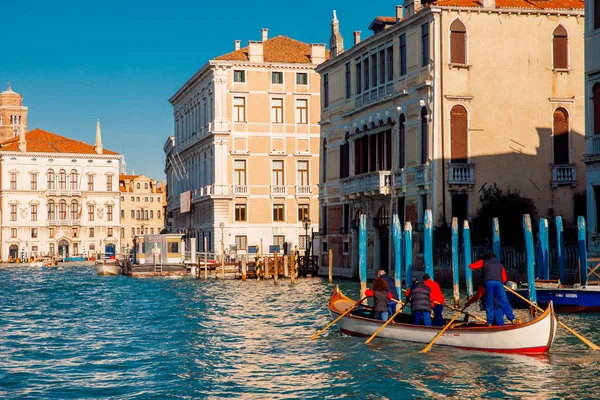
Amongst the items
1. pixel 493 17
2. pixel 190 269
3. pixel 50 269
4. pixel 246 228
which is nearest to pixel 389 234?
pixel 493 17

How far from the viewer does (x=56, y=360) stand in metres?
16.7

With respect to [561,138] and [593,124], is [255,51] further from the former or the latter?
[593,124]

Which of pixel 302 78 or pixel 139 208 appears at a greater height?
pixel 302 78

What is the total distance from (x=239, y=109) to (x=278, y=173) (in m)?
3.90

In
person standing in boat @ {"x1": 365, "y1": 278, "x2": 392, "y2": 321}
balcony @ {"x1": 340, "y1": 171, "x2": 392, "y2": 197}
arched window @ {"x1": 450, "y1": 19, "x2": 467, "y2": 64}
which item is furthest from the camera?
balcony @ {"x1": 340, "y1": 171, "x2": 392, "y2": 197}

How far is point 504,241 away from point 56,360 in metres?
16.5

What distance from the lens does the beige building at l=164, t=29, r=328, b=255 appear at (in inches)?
1983

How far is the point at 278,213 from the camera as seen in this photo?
51.2 metres

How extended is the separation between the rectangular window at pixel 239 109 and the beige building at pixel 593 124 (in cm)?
2847

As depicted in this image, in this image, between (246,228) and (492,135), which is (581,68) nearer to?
(492,135)

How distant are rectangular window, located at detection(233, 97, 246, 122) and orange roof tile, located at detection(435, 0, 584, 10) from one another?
21.4 meters

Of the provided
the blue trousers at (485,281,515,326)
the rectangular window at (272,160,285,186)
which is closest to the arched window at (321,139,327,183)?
the rectangular window at (272,160,285,186)

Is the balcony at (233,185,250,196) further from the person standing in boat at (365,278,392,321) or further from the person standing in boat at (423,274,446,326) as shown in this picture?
the person standing in boat at (423,274,446,326)

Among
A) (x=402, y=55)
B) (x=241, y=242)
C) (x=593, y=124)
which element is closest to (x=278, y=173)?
(x=241, y=242)
